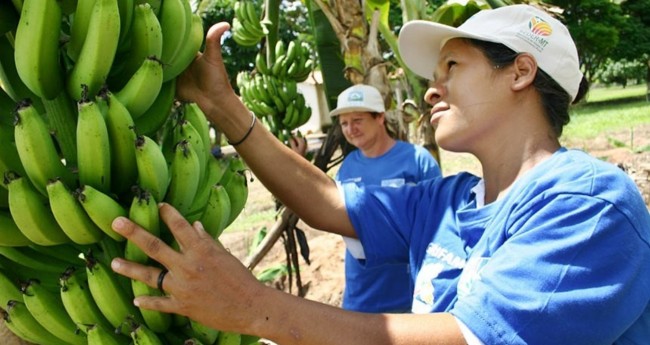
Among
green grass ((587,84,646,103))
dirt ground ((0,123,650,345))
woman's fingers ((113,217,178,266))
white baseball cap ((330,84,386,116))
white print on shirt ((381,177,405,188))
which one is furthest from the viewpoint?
green grass ((587,84,646,103))

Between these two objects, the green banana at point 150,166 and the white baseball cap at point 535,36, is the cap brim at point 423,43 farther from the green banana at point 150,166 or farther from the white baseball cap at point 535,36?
the green banana at point 150,166

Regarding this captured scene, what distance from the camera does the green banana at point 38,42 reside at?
1.15 m

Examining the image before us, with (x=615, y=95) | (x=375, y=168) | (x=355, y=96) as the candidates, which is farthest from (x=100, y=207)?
(x=615, y=95)

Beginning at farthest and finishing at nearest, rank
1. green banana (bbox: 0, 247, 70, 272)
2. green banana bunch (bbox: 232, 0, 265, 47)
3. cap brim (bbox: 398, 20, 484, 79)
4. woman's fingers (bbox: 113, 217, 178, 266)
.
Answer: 1. green banana bunch (bbox: 232, 0, 265, 47)
2. cap brim (bbox: 398, 20, 484, 79)
3. green banana (bbox: 0, 247, 70, 272)
4. woman's fingers (bbox: 113, 217, 178, 266)

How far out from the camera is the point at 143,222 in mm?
1109

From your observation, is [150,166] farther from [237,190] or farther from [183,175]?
[237,190]

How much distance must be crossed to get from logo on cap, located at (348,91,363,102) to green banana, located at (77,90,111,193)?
2420 mm

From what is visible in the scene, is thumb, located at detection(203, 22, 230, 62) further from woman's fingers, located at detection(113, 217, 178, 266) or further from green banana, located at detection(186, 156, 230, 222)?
woman's fingers, located at detection(113, 217, 178, 266)

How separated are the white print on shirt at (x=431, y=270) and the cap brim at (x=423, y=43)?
1.92ft

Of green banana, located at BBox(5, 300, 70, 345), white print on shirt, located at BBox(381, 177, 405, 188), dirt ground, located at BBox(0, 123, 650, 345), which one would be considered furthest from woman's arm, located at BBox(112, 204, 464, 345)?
dirt ground, located at BBox(0, 123, 650, 345)

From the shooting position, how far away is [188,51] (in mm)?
1476

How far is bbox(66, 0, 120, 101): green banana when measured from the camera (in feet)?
3.78

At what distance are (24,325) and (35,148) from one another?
16.0 inches

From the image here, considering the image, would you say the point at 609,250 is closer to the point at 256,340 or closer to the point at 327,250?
the point at 256,340
